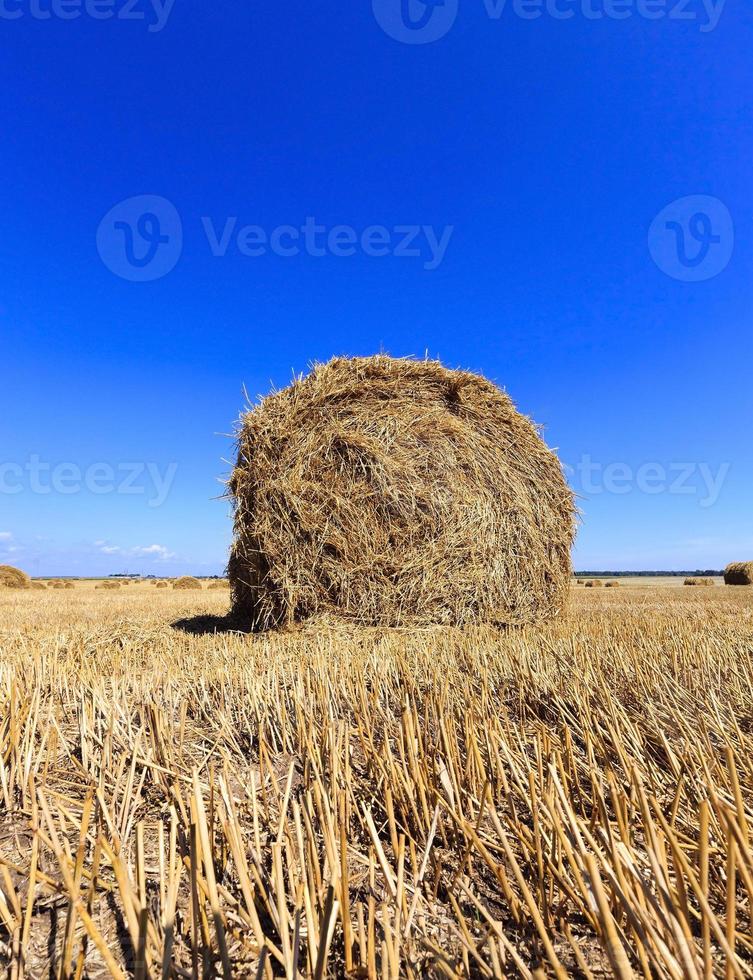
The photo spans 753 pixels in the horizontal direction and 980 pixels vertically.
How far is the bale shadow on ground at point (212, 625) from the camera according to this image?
5555mm

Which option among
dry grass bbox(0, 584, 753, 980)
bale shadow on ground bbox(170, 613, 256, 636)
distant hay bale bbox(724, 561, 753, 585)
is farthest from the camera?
distant hay bale bbox(724, 561, 753, 585)

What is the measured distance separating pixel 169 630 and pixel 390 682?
3010 mm

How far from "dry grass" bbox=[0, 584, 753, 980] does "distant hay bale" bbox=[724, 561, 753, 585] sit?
15754 mm

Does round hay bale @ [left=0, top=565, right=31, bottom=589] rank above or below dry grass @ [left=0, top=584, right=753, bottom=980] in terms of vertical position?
above

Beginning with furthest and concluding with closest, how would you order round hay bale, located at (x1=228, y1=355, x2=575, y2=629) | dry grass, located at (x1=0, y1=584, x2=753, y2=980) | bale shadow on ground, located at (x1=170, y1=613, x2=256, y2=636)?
bale shadow on ground, located at (x1=170, y1=613, x2=256, y2=636) < round hay bale, located at (x1=228, y1=355, x2=575, y2=629) < dry grass, located at (x1=0, y1=584, x2=753, y2=980)

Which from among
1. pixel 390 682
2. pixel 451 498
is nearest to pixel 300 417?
pixel 451 498

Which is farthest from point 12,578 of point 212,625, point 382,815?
point 382,815

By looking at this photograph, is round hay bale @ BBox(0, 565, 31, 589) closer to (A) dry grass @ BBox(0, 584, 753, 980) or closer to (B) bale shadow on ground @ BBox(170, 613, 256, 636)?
(B) bale shadow on ground @ BBox(170, 613, 256, 636)

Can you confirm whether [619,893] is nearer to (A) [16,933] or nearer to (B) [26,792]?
(A) [16,933]

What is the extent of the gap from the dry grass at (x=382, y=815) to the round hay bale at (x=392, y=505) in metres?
1.31

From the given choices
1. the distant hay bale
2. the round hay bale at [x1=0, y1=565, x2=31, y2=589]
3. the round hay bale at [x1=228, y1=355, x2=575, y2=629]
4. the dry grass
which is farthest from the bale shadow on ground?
the distant hay bale

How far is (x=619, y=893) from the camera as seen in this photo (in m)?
0.93

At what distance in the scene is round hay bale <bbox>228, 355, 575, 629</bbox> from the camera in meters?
4.84

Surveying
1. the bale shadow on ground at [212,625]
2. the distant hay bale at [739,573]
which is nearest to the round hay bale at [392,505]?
the bale shadow on ground at [212,625]
